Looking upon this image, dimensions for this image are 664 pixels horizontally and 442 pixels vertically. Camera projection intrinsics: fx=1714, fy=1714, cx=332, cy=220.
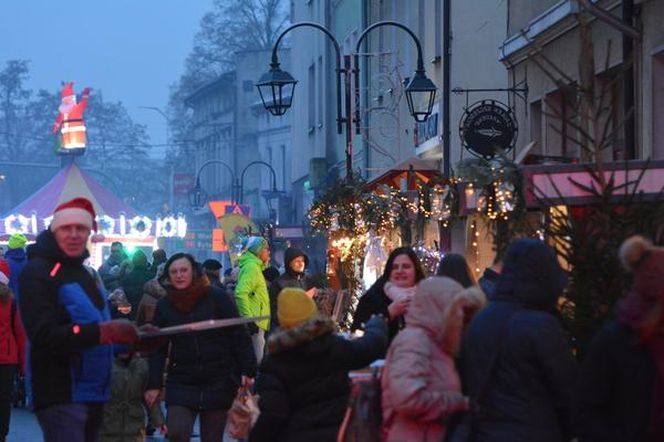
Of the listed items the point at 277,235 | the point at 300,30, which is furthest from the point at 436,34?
the point at 300,30

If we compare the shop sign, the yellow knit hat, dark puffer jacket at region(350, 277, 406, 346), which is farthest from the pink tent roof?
the yellow knit hat

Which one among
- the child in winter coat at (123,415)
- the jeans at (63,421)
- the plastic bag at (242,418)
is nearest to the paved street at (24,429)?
the child in winter coat at (123,415)

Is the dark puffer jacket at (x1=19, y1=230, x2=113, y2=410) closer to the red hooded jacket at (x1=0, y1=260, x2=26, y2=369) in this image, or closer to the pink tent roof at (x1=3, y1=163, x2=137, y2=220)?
the red hooded jacket at (x1=0, y1=260, x2=26, y2=369)

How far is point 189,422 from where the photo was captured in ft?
38.3

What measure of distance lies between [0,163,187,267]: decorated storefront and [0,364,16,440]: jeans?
27.5m

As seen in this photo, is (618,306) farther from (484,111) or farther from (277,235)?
(277,235)

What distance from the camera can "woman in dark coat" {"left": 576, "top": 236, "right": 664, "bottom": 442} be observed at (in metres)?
6.76

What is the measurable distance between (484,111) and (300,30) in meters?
35.1

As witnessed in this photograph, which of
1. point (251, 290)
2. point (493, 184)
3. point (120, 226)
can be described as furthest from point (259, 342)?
point (120, 226)

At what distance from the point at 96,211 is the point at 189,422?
36608 millimetres

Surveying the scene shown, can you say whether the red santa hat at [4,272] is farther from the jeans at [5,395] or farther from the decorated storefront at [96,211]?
the decorated storefront at [96,211]

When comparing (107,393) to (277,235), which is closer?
(107,393)

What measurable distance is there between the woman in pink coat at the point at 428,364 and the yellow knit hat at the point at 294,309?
632 mm

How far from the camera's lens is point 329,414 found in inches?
346
